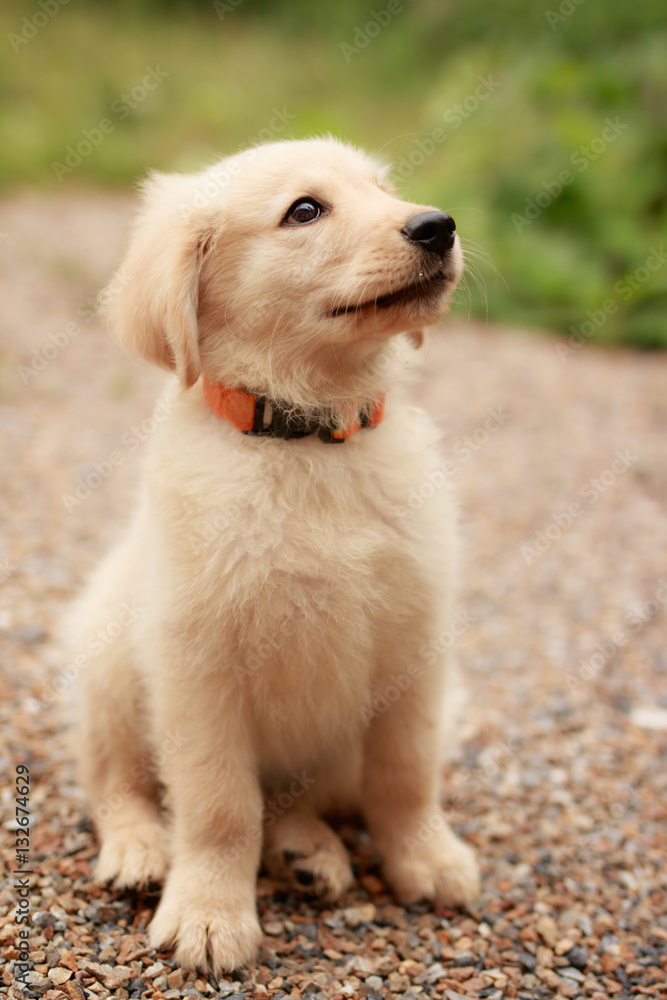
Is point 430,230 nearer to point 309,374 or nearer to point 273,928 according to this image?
point 309,374

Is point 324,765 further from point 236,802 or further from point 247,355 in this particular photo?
point 247,355

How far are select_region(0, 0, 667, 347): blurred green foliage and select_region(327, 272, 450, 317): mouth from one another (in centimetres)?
90

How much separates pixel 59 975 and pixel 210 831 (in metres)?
0.45

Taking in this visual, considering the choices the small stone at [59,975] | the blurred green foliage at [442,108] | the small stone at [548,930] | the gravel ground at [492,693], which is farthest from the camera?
the blurred green foliage at [442,108]

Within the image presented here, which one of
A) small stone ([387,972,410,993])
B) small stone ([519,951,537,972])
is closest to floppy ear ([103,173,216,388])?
small stone ([387,972,410,993])

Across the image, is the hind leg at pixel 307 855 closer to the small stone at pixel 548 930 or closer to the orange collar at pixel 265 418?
the small stone at pixel 548 930

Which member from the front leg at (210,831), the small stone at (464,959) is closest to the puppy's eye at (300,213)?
the front leg at (210,831)

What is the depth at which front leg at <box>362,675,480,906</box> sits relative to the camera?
2324 mm

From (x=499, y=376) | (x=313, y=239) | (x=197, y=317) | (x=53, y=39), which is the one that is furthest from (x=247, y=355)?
(x=53, y=39)

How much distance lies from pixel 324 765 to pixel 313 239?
4.85 ft

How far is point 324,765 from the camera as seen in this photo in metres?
2.50

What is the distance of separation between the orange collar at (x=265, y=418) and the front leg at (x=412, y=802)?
2.36 ft

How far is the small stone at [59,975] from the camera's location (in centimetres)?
193

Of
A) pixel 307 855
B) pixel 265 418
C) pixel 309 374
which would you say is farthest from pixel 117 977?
pixel 309 374
